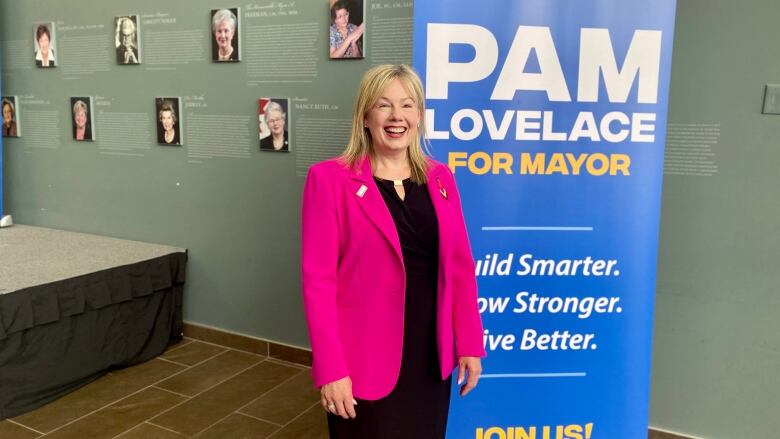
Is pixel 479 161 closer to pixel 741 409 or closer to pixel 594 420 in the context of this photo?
pixel 594 420

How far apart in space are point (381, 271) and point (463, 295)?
29 cm

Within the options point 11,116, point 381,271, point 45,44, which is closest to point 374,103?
point 381,271

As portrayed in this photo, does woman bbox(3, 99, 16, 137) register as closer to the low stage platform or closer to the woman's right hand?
the low stage platform

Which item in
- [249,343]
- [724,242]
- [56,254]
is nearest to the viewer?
[724,242]

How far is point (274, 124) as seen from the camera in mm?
3232

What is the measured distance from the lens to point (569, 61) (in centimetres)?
192

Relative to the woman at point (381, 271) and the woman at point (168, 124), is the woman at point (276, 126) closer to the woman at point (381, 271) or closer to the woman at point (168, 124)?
the woman at point (168, 124)

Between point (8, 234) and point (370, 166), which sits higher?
point (370, 166)

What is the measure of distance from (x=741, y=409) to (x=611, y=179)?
1.25 meters

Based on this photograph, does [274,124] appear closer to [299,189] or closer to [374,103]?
[299,189]

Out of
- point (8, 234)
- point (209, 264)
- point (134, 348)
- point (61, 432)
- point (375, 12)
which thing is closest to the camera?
point (61, 432)

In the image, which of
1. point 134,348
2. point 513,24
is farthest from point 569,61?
point 134,348

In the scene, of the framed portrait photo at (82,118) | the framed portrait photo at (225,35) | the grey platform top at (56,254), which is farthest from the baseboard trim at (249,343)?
the framed portrait photo at (225,35)

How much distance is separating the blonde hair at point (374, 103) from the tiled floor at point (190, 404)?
5.36 ft
